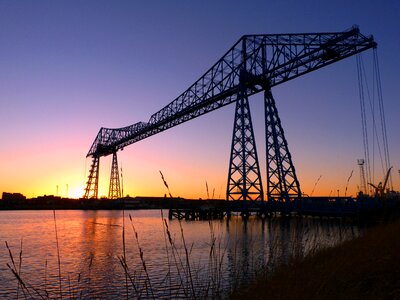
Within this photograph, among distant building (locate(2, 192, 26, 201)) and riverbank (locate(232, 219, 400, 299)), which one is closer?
riverbank (locate(232, 219, 400, 299))

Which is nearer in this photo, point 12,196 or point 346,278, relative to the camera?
point 346,278

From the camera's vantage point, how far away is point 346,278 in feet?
16.5

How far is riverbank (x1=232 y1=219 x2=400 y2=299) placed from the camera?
3.87 meters

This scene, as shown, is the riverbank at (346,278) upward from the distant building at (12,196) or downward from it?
downward

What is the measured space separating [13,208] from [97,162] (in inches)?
2057

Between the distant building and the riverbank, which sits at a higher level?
the distant building

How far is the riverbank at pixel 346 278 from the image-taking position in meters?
3.87

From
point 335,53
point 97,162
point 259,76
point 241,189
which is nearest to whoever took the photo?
point 335,53

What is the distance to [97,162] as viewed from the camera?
316 ft

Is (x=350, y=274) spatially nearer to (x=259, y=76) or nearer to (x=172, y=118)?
(x=259, y=76)

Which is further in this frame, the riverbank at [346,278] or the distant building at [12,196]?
the distant building at [12,196]

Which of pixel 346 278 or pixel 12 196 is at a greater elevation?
pixel 12 196

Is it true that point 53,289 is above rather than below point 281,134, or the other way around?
below

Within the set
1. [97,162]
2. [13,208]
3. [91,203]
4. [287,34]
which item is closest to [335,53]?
[287,34]
